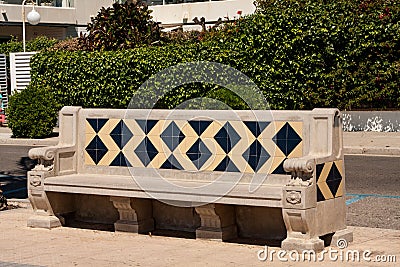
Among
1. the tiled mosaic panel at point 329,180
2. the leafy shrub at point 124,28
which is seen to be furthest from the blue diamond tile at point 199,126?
the leafy shrub at point 124,28

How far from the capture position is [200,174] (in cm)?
961

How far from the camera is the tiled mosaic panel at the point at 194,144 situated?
30.0 ft

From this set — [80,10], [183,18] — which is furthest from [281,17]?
[80,10]

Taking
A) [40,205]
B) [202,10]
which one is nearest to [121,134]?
[40,205]

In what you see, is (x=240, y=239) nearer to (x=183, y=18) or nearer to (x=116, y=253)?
(x=116, y=253)

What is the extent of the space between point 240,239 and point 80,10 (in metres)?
37.8

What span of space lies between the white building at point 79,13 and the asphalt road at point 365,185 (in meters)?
20.9

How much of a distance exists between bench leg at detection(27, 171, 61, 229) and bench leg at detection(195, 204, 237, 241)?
1.91 metres

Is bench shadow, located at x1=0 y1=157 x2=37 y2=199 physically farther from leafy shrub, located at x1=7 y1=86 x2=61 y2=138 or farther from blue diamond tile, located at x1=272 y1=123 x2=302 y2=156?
leafy shrub, located at x1=7 y1=86 x2=61 y2=138

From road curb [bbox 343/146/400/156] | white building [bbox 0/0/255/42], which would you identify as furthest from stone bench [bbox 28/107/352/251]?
white building [bbox 0/0/255/42]

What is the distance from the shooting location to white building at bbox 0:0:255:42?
40.0 metres

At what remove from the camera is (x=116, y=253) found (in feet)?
28.7

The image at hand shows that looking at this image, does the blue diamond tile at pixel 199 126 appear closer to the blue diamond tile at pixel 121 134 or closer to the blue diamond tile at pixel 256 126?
the blue diamond tile at pixel 256 126

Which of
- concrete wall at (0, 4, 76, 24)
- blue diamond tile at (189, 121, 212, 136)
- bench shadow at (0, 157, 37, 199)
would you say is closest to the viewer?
blue diamond tile at (189, 121, 212, 136)
